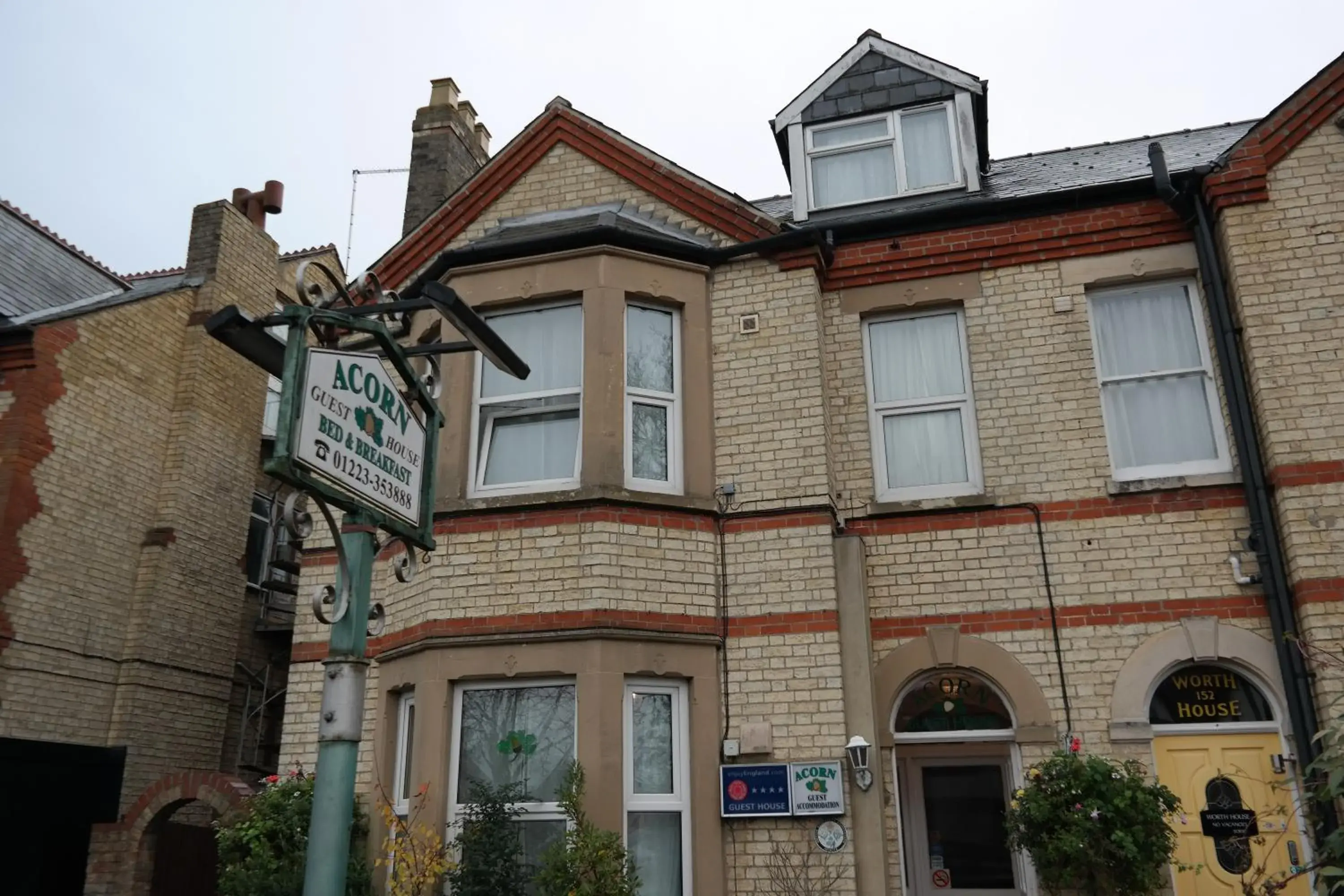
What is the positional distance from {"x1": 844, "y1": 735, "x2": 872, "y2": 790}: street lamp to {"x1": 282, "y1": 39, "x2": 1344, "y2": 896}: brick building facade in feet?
0.30

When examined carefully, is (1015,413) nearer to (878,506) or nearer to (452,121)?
(878,506)

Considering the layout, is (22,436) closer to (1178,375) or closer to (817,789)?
(817,789)

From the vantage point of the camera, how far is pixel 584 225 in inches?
364

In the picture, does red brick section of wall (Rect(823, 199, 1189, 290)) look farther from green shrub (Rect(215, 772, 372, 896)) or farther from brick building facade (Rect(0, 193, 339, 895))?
brick building facade (Rect(0, 193, 339, 895))

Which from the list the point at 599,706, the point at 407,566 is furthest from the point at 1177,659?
the point at 407,566

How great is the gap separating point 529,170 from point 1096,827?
7769 millimetres

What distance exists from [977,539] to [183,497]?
9754 millimetres

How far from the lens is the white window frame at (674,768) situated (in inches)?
292

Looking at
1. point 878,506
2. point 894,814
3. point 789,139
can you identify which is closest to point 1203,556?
point 878,506

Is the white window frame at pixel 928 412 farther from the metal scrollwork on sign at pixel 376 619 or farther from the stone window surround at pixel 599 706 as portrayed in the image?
the metal scrollwork on sign at pixel 376 619

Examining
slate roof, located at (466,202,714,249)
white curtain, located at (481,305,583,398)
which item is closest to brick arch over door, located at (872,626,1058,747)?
white curtain, located at (481,305,583,398)

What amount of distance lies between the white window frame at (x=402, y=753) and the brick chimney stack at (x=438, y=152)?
20.0 ft

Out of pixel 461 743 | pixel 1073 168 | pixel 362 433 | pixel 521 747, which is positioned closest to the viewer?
pixel 362 433

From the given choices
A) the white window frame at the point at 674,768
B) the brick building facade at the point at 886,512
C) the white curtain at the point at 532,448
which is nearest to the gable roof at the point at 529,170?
the brick building facade at the point at 886,512
